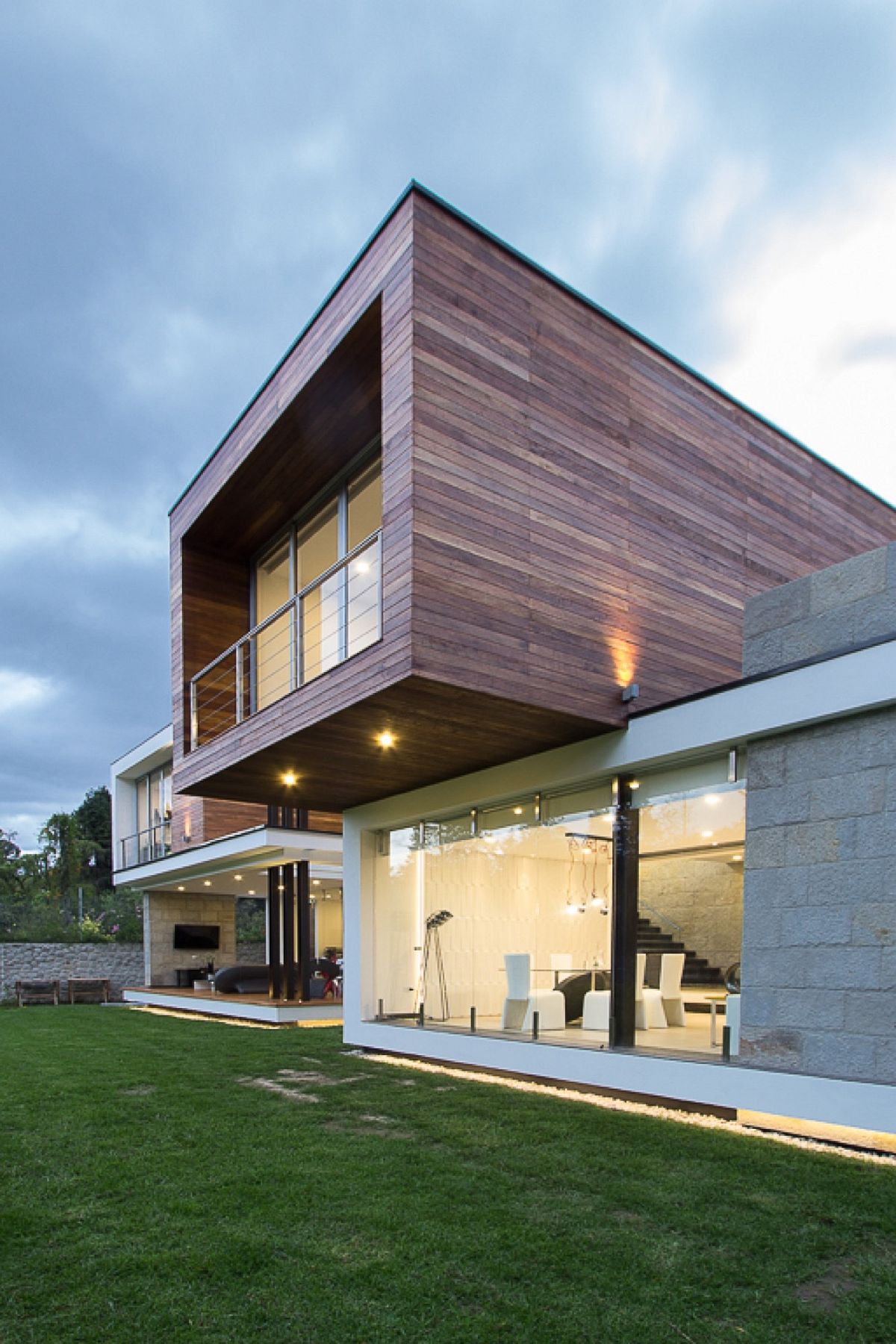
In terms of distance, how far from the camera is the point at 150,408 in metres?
83.8

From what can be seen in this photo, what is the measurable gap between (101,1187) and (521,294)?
21.3 ft

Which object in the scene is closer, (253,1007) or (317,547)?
(317,547)

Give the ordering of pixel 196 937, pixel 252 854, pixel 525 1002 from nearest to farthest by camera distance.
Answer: pixel 525 1002, pixel 252 854, pixel 196 937

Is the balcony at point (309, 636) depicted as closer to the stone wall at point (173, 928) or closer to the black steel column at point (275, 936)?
the black steel column at point (275, 936)

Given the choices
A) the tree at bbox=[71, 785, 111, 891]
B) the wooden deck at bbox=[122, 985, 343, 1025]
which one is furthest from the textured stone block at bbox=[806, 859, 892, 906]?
the tree at bbox=[71, 785, 111, 891]

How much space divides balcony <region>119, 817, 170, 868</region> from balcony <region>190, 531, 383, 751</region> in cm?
1009

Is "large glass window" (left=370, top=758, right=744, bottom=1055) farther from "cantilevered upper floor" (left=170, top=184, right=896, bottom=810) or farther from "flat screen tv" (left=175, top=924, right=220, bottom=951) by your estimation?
"flat screen tv" (left=175, top=924, right=220, bottom=951)

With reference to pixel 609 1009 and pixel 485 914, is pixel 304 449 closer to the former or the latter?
pixel 485 914

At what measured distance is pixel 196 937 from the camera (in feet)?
70.3

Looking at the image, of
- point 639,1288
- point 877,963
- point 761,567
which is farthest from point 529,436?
point 639,1288

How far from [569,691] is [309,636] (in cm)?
285

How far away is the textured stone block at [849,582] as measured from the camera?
5.62m

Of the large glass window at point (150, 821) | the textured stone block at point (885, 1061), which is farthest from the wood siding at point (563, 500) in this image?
the large glass window at point (150, 821)

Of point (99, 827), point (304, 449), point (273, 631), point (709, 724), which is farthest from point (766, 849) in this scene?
point (99, 827)
